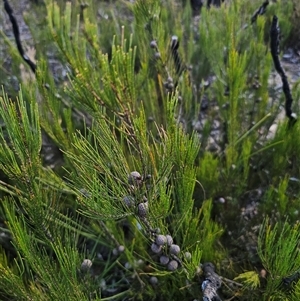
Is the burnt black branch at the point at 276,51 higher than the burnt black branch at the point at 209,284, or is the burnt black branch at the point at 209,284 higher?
the burnt black branch at the point at 276,51

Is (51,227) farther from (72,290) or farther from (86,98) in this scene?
(86,98)

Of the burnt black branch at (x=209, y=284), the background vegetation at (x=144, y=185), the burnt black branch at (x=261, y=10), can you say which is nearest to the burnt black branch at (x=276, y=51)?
the background vegetation at (x=144, y=185)

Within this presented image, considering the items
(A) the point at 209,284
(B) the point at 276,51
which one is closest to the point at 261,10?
(B) the point at 276,51

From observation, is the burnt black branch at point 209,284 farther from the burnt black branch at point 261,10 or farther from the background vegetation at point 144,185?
the burnt black branch at point 261,10

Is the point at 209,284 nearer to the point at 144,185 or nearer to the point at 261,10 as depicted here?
the point at 144,185

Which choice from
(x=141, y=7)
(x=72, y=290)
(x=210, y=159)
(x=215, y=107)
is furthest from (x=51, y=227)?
(x=215, y=107)

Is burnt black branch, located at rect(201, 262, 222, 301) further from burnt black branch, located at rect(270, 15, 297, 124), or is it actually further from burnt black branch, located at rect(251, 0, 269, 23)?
burnt black branch, located at rect(251, 0, 269, 23)

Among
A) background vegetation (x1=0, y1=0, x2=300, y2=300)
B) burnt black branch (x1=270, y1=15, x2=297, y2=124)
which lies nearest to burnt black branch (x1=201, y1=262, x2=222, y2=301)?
background vegetation (x1=0, y1=0, x2=300, y2=300)
